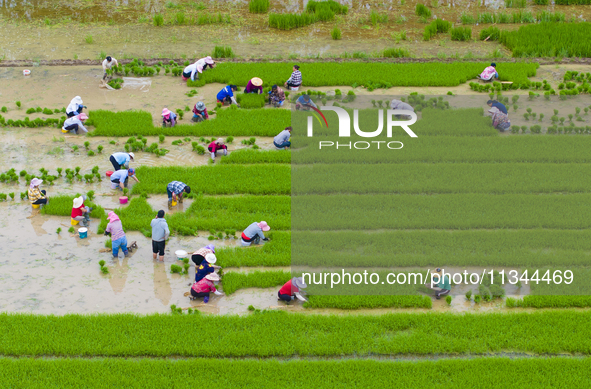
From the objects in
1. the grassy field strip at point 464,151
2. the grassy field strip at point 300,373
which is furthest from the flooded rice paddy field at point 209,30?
the grassy field strip at point 300,373

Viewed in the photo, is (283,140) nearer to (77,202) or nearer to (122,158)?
(122,158)

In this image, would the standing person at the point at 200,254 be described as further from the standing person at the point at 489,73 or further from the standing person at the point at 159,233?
the standing person at the point at 489,73

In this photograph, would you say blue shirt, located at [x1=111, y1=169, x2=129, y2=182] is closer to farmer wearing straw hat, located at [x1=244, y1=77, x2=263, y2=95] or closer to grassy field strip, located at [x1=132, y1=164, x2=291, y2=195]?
grassy field strip, located at [x1=132, y1=164, x2=291, y2=195]

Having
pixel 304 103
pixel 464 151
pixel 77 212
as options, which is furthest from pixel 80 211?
pixel 464 151

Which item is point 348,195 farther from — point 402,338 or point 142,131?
point 142,131

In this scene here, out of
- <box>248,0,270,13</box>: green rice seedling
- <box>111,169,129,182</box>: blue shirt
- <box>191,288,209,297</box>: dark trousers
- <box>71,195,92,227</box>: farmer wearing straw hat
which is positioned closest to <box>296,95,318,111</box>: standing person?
<box>111,169,129,182</box>: blue shirt
